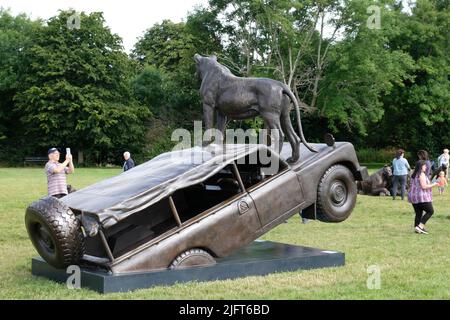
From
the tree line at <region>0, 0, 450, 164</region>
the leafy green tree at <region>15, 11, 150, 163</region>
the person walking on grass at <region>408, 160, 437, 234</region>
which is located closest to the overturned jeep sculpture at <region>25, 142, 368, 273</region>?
the person walking on grass at <region>408, 160, 437, 234</region>

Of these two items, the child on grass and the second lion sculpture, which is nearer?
the second lion sculpture

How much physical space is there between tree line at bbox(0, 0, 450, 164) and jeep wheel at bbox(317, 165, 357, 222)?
87.0 ft

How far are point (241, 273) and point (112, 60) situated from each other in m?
44.4

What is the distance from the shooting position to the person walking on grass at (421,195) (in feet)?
40.0

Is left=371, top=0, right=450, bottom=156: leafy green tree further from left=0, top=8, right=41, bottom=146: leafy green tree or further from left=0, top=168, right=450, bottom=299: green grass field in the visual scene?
left=0, top=168, right=450, bottom=299: green grass field

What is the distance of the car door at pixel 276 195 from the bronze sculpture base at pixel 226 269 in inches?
23.0

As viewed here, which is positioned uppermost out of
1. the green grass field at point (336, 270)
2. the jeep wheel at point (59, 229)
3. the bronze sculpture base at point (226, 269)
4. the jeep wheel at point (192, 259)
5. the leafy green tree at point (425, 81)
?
the leafy green tree at point (425, 81)

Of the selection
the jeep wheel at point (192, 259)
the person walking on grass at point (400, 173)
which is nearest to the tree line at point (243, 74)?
the person walking on grass at point (400, 173)

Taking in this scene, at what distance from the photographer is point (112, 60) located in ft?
164

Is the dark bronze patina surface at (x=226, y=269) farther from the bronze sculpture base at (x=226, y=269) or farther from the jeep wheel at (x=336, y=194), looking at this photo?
the jeep wheel at (x=336, y=194)

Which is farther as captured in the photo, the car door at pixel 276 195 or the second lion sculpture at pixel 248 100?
the second lion sculpture at pixel 248 100

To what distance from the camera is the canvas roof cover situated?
689 centimetres

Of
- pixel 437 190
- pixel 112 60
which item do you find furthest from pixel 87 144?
pixel 437 190
